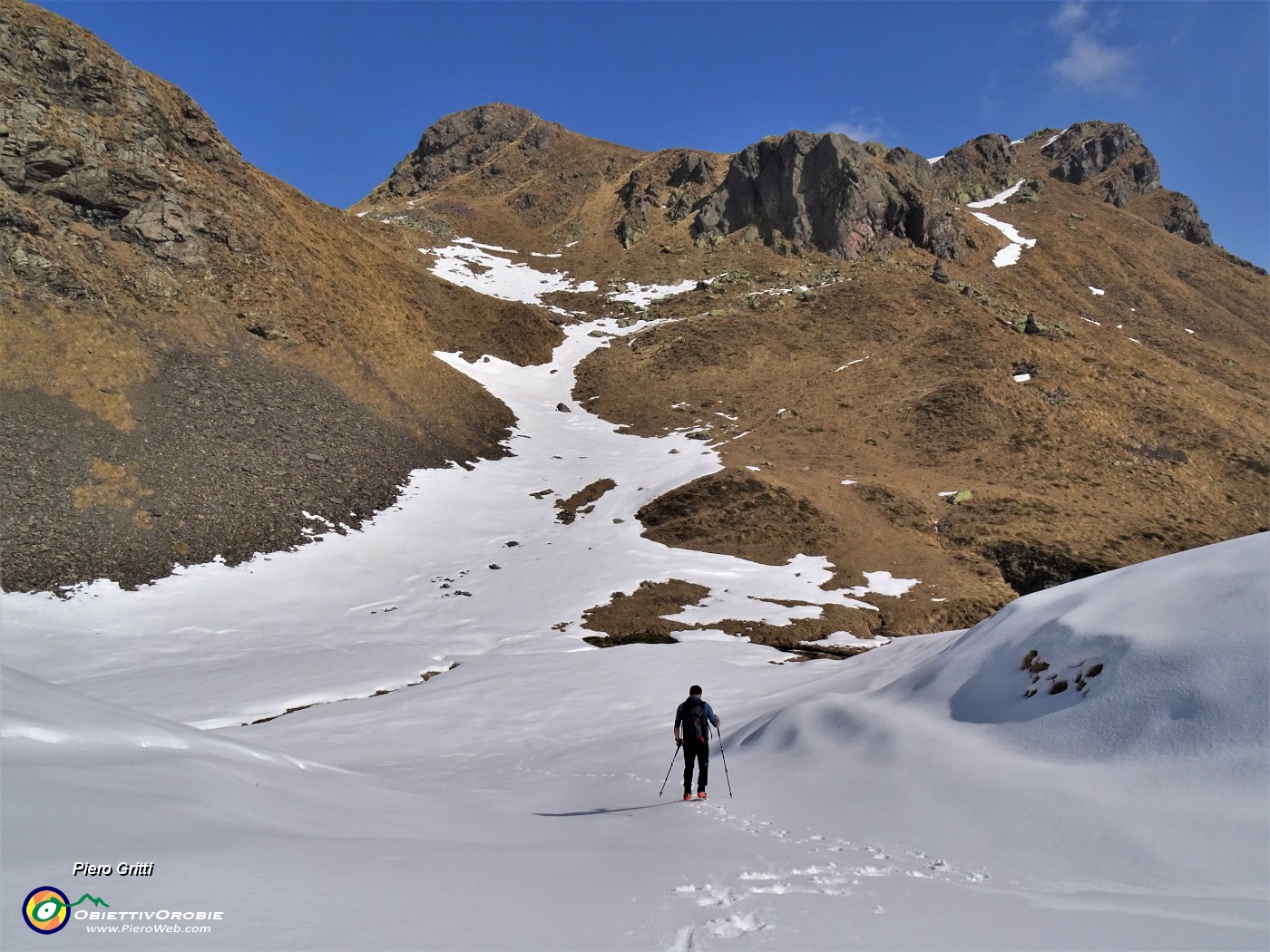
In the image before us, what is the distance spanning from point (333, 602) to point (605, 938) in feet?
77.9

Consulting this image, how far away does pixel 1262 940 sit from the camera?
133 inches

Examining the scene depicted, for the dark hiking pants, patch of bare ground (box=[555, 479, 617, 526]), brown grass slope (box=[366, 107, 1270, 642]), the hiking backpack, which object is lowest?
the dark hiking pants

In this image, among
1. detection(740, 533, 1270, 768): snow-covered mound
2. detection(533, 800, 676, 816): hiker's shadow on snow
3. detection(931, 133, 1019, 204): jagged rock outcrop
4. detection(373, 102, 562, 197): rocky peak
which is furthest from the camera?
detection(373, 102, 562, 197): rocky peak

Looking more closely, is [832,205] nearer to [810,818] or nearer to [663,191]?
[663,191]

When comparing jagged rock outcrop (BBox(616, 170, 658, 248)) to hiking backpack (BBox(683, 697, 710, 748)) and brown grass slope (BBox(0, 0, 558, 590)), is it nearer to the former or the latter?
brown grass slope (BBox(0, 0, 558, 590))

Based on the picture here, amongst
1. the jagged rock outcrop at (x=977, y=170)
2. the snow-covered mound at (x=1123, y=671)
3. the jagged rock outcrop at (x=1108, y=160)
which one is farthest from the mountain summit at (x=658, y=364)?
the jagged rock outcrop at (x=1108, y=160)

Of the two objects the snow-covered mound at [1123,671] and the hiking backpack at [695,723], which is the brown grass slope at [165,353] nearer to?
the hiking backpack at [695,723]

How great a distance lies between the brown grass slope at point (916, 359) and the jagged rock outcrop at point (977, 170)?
883mm

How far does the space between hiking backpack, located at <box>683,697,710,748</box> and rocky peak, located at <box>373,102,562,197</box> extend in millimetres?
117665

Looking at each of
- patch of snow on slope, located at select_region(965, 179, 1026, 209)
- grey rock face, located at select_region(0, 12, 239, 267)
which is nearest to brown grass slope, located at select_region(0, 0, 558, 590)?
grey rock face, located at select_region(0, 12, 239, 267)

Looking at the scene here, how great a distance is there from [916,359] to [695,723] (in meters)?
50.6

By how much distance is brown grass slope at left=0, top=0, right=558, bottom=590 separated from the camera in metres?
23.9

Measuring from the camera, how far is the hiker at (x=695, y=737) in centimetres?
830

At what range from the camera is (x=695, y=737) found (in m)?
8.47
